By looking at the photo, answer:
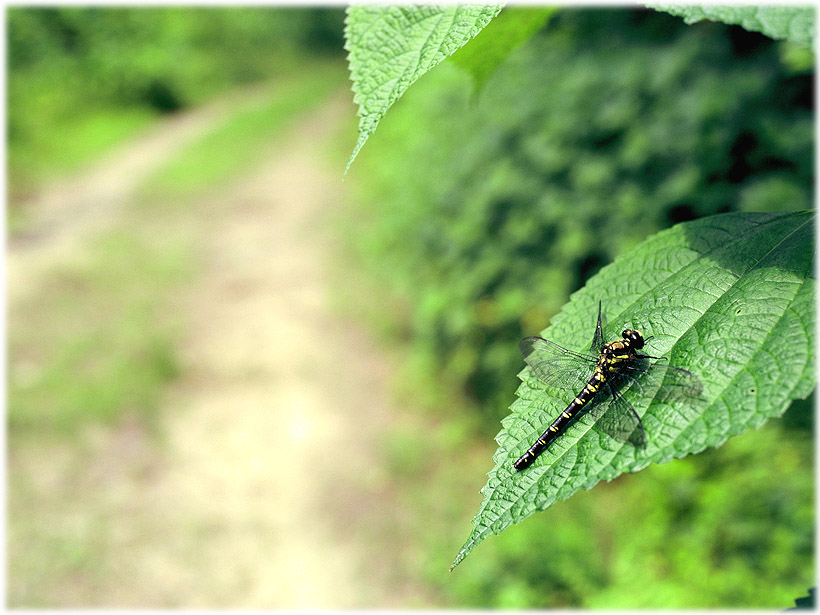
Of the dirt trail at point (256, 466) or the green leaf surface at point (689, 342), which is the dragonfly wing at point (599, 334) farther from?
the dirt trail at point (256, 466)

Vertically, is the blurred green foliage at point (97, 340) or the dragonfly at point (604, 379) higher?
the blurred green foliage at point (97, 340)

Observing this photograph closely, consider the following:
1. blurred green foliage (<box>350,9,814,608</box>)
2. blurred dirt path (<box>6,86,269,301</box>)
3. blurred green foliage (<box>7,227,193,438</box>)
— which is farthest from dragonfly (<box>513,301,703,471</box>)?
blurred dirt path (<box>6,86,269,301</box>)

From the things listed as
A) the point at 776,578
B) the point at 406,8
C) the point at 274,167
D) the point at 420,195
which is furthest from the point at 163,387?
the point at 274,167

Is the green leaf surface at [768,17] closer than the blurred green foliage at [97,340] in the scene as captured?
Yes

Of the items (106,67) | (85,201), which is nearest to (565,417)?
(85,201)

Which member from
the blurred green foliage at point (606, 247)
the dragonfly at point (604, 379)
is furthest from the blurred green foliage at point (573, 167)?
the dragonfly at point (604, 379)
